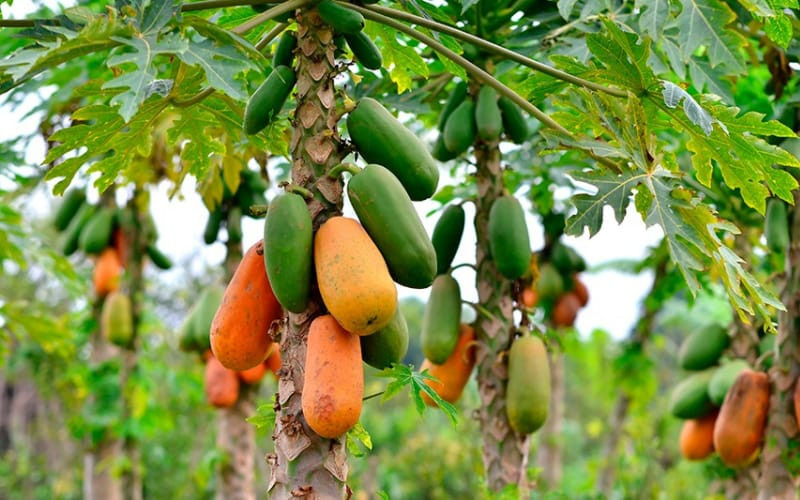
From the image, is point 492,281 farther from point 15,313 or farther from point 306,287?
point 15,313

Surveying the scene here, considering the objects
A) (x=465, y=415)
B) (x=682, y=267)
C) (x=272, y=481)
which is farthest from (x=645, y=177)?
(x=465, y=415)

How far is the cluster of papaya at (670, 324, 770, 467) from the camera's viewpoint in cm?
326

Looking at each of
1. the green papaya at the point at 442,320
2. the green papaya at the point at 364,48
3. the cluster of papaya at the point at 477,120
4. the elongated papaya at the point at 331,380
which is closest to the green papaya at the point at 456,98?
the cluster of papaya at the point at 477,120

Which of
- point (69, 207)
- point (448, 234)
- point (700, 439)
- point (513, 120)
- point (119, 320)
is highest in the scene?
point (513, 120)

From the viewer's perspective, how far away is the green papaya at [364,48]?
215cm

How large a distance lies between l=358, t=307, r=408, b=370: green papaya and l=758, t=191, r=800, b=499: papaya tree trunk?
5.64 ft

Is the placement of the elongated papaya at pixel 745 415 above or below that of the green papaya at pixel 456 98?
below

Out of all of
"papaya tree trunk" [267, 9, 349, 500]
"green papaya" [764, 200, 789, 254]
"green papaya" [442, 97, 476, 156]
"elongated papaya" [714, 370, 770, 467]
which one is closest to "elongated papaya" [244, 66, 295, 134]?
"papaya tree trunk" [267, 9, 349, 500]

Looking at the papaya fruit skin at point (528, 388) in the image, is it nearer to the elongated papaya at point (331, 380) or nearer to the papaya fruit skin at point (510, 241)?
the papaya fruit skin at point (510, 241)

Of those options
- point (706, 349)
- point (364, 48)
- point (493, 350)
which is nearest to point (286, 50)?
point (364, 48)

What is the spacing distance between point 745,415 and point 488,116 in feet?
4.73

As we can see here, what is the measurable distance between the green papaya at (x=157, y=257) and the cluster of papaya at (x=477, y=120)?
2.60m

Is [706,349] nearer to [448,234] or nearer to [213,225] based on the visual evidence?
[448,234]

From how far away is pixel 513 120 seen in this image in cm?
311
